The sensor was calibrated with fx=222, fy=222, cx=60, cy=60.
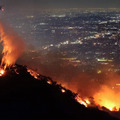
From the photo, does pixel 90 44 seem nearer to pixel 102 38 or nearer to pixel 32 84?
pixel 102 38

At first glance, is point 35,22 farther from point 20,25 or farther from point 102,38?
point 102,38

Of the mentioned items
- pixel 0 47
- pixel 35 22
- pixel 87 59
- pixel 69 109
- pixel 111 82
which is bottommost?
pixel 69 109

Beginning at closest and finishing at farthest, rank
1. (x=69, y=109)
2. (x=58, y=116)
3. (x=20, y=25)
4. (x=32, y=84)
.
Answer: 1. (x=58, y=116)
2. (x=69, y=109)
3. (x=32, y=84)
4. (x=20, y=25)

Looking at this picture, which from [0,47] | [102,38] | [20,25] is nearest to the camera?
[0,47]

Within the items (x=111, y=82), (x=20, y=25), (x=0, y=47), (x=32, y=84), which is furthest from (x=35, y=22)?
(x=32, y=84)

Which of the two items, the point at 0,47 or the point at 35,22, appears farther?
the point at 35,22

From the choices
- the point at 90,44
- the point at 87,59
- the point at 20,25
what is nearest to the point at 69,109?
the point at 87,59

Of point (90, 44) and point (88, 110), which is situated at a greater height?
point (90, 44)
